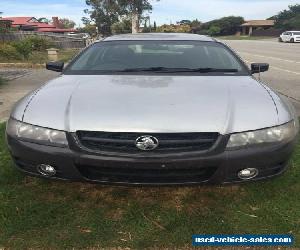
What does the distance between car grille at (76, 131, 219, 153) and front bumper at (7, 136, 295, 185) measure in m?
0.06

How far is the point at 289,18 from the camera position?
81.7 m

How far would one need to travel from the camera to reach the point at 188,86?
11.6 ft

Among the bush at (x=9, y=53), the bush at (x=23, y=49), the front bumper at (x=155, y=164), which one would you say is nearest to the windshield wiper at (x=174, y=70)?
the front bumper at (x=155, y=164)

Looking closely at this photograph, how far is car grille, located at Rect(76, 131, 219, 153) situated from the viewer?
281 centimetres

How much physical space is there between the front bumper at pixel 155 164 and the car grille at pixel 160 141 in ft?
0.19

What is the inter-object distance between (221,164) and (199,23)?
97.7 m

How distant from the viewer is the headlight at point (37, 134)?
2898 millimetres

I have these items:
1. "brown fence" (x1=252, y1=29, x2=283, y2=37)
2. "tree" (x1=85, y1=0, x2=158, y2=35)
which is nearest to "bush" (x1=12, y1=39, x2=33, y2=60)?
"tree" (x1=85, y1=0, x2=158, y2=35)

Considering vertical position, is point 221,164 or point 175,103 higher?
point 175,103

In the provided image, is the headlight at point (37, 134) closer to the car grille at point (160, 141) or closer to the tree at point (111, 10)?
the car grille at point (160, 141)

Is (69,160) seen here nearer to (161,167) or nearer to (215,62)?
(161,167)

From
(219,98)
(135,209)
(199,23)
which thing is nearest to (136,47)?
(219,98)

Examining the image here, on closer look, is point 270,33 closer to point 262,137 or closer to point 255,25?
point 255,25

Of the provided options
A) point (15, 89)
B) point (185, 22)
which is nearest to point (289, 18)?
point (185, 22)
